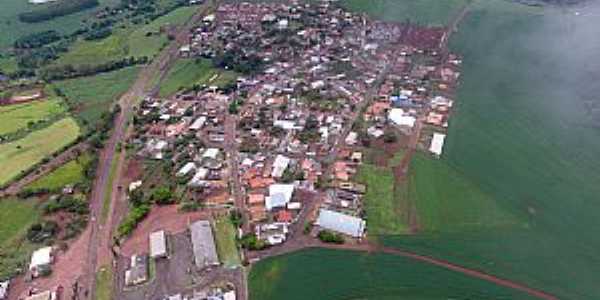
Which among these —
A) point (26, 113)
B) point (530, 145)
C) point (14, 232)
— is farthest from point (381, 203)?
point (26, 113)

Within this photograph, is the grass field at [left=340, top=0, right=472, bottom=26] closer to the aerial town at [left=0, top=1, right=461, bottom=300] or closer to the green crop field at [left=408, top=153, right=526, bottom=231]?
the aerial town at [left=0, top=1, right=461, bottom=300]

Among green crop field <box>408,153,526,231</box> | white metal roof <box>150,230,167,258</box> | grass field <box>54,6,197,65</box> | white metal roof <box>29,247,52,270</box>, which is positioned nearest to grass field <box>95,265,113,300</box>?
white metal roof <box>150,230,167,258</box>

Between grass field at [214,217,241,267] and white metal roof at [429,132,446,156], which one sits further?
white metal roof at [429,132,446,156]

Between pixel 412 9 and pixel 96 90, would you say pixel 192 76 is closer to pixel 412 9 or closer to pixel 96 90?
pixel 96 90

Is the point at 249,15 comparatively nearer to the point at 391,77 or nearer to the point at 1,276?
the point at 391,77

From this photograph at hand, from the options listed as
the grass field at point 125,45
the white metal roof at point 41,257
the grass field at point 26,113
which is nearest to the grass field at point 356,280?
the white metal roof at point 41,257

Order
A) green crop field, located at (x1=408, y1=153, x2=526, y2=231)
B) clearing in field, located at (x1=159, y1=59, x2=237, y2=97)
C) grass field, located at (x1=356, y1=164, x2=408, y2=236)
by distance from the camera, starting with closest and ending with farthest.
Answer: grass field, located at (x1=356, y1=164, x2=408, y2=236) < green crop field, located at (x1=408, y1=153, x2=526, y2=231) < clearing in field, located at (x1=159, y1=59, x2=237, y2=97)

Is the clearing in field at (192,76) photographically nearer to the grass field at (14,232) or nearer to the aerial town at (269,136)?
the aerial town at (269,136)
